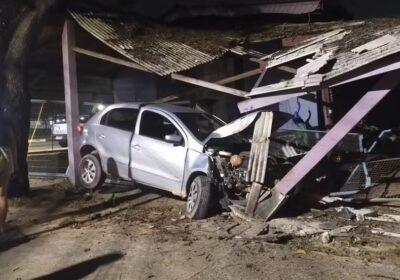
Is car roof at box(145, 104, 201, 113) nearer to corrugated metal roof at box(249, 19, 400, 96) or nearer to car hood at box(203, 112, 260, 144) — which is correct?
car hood at box(203, 112, 260, 144)

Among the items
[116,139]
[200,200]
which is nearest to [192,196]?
[200,200]

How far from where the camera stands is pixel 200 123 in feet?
26.3

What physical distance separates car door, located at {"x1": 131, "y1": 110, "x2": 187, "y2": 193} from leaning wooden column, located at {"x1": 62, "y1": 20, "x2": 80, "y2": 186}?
1.89m

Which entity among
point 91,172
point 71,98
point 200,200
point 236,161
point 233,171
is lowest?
point 200,200

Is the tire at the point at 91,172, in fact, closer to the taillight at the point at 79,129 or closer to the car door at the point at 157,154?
the taillight at the point at 79,129

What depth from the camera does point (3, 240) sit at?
5.98 meters

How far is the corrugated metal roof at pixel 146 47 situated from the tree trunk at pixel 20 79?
0.97 metres

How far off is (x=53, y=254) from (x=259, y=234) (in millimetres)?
2578

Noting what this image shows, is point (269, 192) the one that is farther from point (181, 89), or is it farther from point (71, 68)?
point (181, 89)

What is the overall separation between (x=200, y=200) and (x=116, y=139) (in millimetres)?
2589

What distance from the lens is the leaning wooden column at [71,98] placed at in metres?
9.51

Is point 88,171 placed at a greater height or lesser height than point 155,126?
lesser

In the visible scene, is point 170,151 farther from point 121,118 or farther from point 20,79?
point 20,79

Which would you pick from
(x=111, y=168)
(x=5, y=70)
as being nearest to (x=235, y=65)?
(x=111, y=168)
